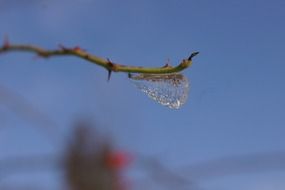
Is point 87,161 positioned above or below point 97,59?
above

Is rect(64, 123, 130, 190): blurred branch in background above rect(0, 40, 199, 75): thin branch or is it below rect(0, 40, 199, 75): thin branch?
above

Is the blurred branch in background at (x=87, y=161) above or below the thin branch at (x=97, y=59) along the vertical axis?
above

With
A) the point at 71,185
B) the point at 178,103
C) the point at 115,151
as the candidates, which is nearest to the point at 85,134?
the point at 71,185

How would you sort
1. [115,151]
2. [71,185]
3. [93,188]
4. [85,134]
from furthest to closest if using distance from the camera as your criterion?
[85,134]
[71,185]
[93,188]
[115,151]

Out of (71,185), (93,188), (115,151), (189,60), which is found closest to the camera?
(189,60)

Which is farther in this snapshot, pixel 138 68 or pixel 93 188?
pixel 93 188

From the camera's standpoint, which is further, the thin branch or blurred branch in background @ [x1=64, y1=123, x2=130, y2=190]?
blurred branch in background @ [x1=64, y1=123, x2=130, y2=190]

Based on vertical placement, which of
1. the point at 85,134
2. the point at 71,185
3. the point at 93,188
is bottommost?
the point at 93,188

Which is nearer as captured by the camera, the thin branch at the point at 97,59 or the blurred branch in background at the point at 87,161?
the thin branch at the point at 97,59

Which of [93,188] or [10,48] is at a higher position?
[93,188]

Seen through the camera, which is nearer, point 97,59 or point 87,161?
point 97,59

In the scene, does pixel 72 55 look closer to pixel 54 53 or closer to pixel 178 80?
pixel 54 53
